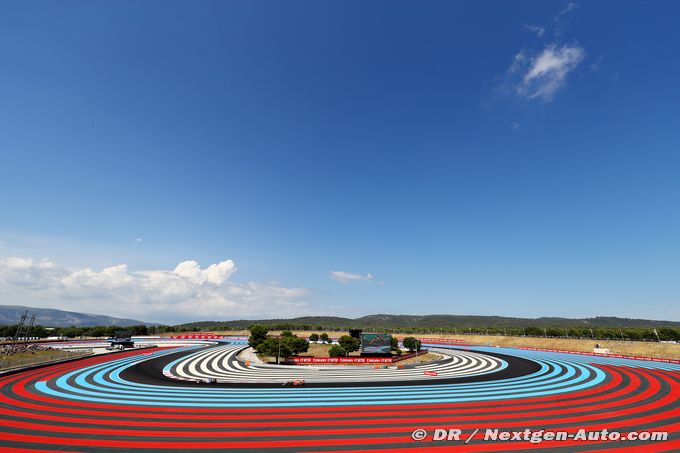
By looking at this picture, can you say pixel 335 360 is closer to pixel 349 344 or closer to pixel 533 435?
pixel 349 344

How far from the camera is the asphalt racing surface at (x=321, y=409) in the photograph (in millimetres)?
16922

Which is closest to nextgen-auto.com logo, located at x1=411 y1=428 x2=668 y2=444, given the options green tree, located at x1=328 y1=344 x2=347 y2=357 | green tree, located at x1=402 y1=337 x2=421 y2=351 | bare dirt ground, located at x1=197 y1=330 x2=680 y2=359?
green tree, located at x1=328 y1=344 x2=347 y2=357

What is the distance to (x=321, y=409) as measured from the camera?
23.0 metres

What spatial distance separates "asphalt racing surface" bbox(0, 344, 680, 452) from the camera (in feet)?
55.5

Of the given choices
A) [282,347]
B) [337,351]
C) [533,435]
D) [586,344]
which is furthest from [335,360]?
[586,344]

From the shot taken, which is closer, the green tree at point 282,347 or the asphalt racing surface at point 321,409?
the asphalt racing surface at point 321,409

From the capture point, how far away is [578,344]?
71312 mm

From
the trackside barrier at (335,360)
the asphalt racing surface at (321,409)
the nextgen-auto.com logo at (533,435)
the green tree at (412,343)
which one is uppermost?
the green tree at (412,343)

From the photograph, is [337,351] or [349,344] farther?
[349,344]

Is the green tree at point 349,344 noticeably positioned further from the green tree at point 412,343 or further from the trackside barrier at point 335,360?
the green tree at point 412,343

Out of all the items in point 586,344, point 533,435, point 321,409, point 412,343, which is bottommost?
point 321,409

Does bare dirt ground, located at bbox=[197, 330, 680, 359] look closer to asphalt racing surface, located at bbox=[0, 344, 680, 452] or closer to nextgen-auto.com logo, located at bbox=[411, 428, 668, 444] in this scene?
asphalt racing surface, located at bbox=[0, 344, 680, 452]

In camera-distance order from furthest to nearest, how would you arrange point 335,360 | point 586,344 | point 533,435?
1. point 586,344
2. point 335,360
3. point 533,435

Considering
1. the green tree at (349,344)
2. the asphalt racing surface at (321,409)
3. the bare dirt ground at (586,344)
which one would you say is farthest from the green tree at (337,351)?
the bare dirt ground at (586,344)
